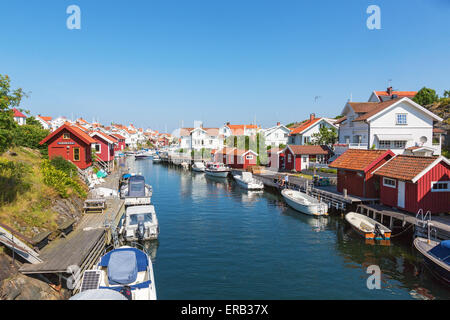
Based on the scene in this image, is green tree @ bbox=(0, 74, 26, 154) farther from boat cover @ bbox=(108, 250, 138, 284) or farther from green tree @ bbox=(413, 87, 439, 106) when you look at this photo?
green tree @ bbox=(413, 87, 439, 106)

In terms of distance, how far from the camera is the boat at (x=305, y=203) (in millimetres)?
31938

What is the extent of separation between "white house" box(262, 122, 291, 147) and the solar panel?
247 feet

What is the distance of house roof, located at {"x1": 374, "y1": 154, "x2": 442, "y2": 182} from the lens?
2391cm

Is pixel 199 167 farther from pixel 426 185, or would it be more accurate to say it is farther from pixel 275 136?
pixel 426 185

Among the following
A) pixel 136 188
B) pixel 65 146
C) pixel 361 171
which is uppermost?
pixel 65 146

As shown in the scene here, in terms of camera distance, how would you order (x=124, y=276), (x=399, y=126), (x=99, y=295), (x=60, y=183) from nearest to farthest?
(x=99, y=295), (x=124, y=276), (x=60, y=183), (x=399, y=126)

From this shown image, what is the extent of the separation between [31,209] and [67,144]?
23.2m

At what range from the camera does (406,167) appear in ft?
84.4

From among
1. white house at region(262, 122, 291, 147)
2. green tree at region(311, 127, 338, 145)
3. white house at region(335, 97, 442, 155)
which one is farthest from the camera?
white house at region(262, 122, 291, 147)

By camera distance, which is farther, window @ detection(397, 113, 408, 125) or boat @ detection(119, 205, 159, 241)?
window @ detection(397, 113, 408, 125)

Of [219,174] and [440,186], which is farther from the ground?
[440,186]

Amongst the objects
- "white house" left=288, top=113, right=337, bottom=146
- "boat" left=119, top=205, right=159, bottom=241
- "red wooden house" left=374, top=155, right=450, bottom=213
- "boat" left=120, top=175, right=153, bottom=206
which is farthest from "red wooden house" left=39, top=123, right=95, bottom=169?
"white house" left=288, top=113, right=337, bottom=146

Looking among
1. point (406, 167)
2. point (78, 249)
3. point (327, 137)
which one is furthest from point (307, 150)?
point (78, 249)
